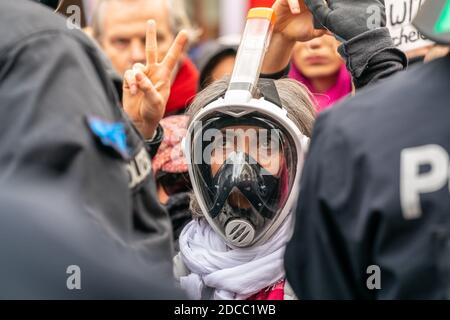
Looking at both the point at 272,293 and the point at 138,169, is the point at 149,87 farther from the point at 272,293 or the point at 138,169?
the point at 138,169

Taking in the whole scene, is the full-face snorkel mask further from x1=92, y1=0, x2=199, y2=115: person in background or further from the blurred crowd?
x1=92, y1=0, x2=199, y2=115: person in background

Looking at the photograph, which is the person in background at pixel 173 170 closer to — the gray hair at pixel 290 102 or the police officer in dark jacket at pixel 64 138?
the gray hair at pixel 290 102

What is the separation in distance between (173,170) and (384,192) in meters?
2.25

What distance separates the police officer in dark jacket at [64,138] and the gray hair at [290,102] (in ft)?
4.22

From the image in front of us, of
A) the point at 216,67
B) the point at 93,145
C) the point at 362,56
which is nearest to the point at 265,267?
the point at 362,56

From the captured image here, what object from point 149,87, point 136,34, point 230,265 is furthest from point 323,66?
point 230,265

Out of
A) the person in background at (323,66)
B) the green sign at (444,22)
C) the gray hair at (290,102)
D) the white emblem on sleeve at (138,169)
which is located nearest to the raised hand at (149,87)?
the gray hair at (290,102)

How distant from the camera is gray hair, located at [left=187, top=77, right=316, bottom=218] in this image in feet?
10.6

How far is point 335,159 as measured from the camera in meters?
1.92

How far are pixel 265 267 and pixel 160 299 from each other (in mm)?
1260

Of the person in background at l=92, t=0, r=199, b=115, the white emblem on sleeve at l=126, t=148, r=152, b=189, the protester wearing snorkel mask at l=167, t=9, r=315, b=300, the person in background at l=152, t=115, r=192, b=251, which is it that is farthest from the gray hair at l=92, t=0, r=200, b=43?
the white emblem on sleeve at l=126, t=148, r=152, b=189

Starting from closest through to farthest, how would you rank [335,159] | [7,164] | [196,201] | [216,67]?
[7,164] → [335,159] → [196,201] → [216,67]

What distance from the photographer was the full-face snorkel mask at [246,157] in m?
3.02

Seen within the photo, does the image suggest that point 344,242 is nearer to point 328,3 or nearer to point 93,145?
point 93,145
